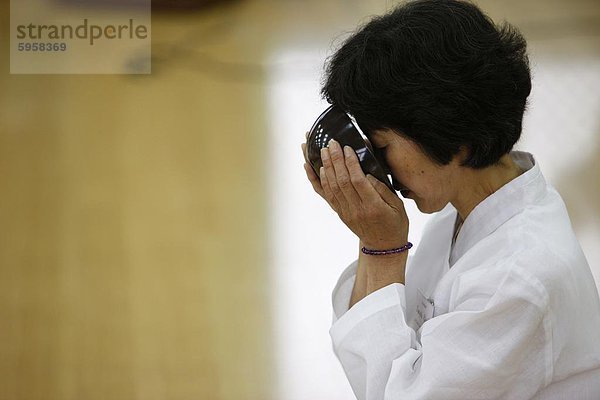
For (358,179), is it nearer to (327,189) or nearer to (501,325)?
(327,189)

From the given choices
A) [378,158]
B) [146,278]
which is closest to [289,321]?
[146,278]

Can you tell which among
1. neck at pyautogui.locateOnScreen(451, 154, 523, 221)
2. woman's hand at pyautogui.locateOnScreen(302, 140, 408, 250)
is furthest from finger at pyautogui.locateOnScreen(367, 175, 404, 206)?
neck at pyautogui.locateOnScreen(451, 154, 523, 221)

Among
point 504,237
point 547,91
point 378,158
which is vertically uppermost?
point 547,91

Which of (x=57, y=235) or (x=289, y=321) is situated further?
(x=57, y=235)

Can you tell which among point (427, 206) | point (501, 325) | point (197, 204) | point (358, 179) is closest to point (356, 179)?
point (358, 179)

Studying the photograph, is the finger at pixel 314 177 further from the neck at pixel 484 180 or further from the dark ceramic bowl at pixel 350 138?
the neck at pixel 484 180

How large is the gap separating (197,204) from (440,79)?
59.7 inches

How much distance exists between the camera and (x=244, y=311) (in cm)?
225

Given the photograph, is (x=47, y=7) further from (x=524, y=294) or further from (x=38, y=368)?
(x=524, y=294)

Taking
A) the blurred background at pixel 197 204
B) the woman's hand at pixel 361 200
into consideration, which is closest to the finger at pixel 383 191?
the woman's hand at pixel 361 200

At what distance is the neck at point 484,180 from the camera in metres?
1.24

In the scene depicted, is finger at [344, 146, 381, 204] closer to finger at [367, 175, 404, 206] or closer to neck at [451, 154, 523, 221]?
finger at [367, 175, 404, 206]

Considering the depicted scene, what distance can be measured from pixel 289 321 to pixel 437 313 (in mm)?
1029

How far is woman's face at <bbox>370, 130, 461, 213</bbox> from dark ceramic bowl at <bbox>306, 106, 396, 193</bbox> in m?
0.01
